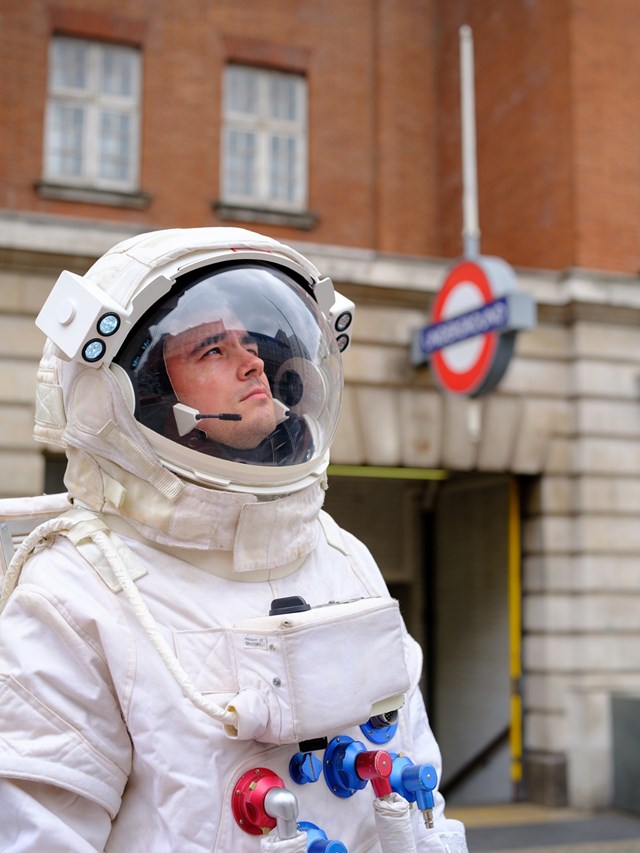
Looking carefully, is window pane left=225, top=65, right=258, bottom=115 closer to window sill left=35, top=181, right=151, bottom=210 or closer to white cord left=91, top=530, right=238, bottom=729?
window sill left=35, top=181, right=151, bottom=210

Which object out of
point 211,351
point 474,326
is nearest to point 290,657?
point 211,351

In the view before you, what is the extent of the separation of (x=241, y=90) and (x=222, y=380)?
10.2 meters

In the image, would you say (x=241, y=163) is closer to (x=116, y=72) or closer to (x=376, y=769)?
(x=116, y=72)

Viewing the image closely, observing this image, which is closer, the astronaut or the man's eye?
the astronaut

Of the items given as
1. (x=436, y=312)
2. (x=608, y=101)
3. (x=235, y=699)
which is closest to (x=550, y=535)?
(x=436, y=312)

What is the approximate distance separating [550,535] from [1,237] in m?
5.34

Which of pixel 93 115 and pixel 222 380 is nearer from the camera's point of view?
pixel 222 380

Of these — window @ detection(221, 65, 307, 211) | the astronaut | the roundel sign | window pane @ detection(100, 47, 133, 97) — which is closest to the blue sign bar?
the roundel sign

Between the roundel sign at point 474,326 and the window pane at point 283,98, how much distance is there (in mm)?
3912

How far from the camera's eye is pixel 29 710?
1590 mm

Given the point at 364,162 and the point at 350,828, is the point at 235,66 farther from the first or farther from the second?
the point at 350,828

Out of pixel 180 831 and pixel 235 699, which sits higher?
pixel 235 699

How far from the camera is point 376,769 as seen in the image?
1.71 meters

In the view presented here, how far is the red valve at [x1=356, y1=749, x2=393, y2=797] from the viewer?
1.71 meters
